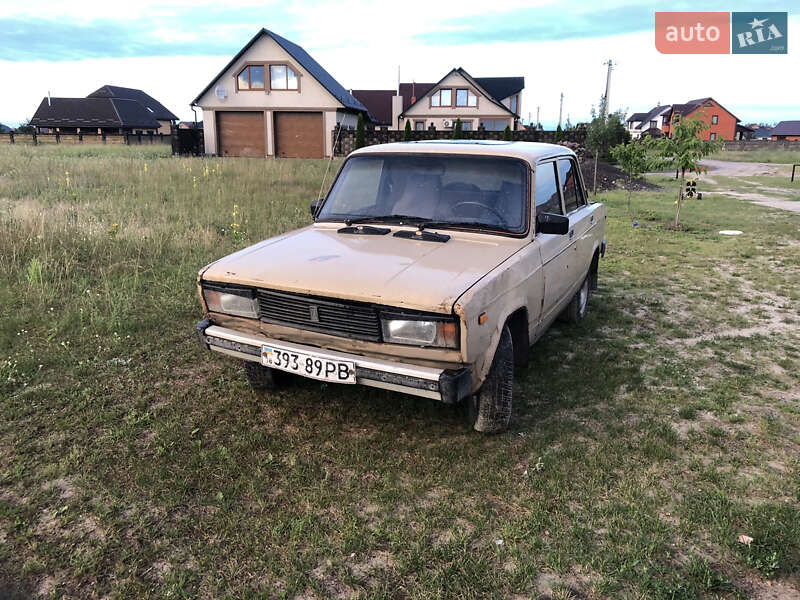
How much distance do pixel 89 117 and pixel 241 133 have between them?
1147 inches

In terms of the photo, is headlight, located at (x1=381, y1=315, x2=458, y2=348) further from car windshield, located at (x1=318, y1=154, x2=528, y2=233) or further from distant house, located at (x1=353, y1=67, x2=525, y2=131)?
distant house, located at (x1=353, y1=67, x2=525, y2=131)

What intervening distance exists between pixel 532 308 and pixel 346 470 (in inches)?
67.0

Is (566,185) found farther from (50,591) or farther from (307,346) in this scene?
(50,591)

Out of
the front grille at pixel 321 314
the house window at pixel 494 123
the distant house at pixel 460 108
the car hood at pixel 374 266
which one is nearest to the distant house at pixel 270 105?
the distant house at pixel 460 108

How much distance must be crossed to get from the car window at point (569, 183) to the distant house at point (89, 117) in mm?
57610

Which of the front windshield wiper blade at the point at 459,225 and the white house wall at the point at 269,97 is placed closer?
the front windshield wiper blade at the point at 459,225

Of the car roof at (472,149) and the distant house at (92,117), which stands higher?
the distant house at (92,117)

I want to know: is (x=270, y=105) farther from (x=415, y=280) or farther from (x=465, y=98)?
(x=415, y=280)

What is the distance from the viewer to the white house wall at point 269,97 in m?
34.7

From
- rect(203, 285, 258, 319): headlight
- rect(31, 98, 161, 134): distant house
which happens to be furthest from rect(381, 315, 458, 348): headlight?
rect(31, 98, 161, 134): distant house

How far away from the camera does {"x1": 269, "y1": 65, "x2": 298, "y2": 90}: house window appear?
34.8m

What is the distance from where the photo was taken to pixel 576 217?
5305 mm

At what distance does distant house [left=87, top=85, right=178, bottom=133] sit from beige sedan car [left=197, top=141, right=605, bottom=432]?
64.9 metres

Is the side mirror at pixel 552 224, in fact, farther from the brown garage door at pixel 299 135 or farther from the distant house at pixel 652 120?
the distant house at pixel 652 120
